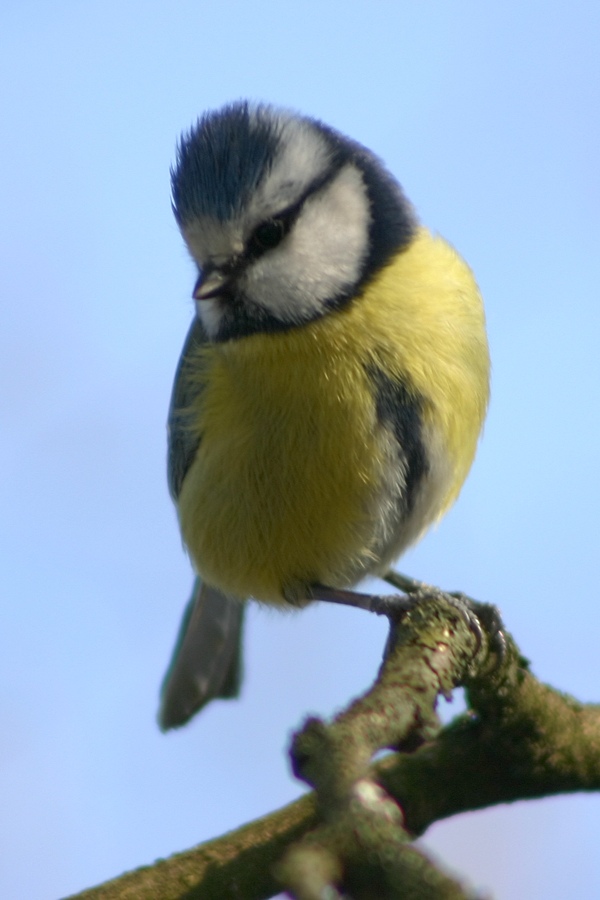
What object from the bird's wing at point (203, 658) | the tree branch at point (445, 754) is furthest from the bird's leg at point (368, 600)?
the bird's wing at point (203, 658)

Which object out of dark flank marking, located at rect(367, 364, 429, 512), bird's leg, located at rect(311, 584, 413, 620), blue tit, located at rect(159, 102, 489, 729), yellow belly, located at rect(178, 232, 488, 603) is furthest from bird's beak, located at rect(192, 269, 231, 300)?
bird's leg, located at rect(311, 584, 413, 620)

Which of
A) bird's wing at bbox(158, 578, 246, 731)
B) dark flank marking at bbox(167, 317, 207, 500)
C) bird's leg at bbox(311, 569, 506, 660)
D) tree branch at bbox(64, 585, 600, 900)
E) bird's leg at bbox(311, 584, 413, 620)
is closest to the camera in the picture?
tree branch at bbox(64, 585, 600, 900)

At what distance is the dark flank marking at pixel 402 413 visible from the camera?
2.00 metres

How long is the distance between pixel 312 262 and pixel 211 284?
0.22 m

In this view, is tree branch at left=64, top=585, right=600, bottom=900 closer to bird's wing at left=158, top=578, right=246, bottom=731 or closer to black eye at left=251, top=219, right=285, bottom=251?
black eye at left=251, top=219, right=285, bottom=251

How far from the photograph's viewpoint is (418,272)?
2146 mm

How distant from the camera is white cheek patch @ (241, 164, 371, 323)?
77.5 inches

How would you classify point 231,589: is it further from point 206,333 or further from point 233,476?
Result: point 206,333

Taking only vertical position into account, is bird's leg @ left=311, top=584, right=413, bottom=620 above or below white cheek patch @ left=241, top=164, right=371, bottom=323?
below

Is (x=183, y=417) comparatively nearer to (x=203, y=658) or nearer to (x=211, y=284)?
(x=211, y=284)

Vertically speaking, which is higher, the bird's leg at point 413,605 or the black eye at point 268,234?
the black eye at point 268,234

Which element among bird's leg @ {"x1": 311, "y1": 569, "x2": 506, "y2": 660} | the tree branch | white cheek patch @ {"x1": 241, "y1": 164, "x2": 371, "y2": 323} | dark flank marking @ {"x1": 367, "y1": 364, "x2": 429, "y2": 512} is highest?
white cheek patch @ {"x1": 241, "y1": 164, "x2": 371, "y2": 323}

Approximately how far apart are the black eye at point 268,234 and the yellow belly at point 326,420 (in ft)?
0.57

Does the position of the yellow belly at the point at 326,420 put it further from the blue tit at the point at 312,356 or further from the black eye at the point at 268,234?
the black eye at the point at 268,234
